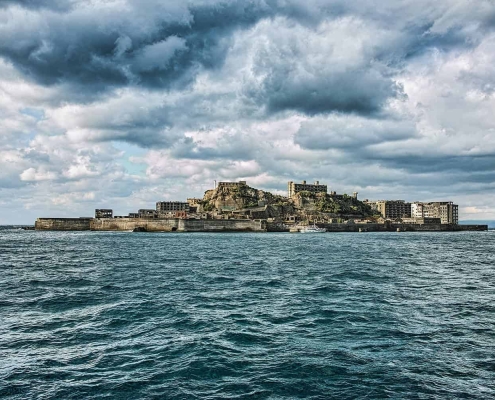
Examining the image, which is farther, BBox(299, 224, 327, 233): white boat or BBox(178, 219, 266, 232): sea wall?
BBox(299, 224, 327, 233): white boat

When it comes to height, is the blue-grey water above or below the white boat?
below

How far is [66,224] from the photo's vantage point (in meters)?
183

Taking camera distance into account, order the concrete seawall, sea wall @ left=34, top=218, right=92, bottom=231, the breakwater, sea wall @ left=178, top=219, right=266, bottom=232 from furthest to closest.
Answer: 1. sea wall @ left=34, top=218, right=92, bottom=231
2. the concrete seawall
3. the breakwater
4. sea wall @ left=178, top=219, right=266, bottom=232

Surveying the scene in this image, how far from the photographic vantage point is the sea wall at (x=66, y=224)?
182375mm

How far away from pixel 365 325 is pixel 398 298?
26.4ft

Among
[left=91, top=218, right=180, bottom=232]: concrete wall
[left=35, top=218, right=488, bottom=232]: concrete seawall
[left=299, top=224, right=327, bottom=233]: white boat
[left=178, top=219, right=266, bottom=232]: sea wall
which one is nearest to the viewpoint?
[left=178, top=219, right=266, bottom=232]: sea wall

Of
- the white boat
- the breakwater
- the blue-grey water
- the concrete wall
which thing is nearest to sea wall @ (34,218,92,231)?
the breakwater

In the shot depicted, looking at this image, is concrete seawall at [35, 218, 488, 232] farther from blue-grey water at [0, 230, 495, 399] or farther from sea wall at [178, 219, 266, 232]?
blue-grey water at [0, 230, 495, 399]

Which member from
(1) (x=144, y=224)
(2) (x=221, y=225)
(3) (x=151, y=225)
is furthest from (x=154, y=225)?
(2) (x=221, y=225)

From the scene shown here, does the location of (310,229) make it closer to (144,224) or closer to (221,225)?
(221,225)

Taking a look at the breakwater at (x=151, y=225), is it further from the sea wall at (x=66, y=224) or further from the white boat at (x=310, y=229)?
the white boat at (x=310, y=229)

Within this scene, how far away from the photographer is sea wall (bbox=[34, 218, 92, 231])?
18238 centimetres

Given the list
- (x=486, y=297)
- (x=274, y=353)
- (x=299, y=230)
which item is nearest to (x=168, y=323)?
(x=274, y=353)

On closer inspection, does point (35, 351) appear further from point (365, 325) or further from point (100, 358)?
point (365, 325)
